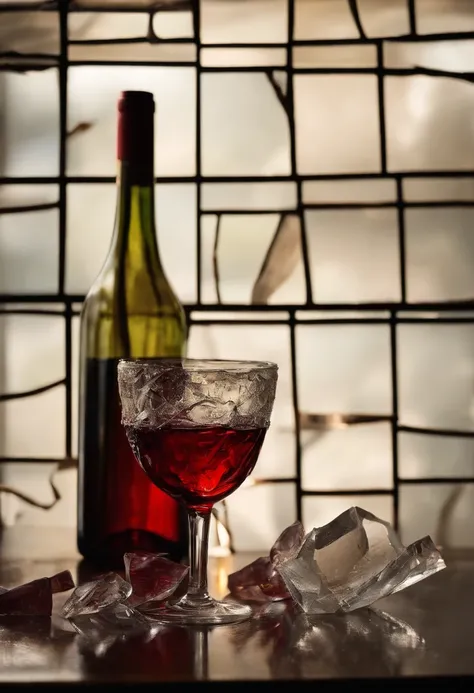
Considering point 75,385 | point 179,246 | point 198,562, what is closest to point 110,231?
point 179,246

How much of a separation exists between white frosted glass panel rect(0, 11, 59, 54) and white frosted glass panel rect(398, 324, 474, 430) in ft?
2.00

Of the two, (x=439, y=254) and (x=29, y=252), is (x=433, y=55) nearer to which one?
(x=439, y=254)

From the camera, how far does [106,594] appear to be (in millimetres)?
665

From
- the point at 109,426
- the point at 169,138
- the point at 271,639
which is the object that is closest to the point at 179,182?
the point at 169,138

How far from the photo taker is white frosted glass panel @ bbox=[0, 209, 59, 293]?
3.99 feet

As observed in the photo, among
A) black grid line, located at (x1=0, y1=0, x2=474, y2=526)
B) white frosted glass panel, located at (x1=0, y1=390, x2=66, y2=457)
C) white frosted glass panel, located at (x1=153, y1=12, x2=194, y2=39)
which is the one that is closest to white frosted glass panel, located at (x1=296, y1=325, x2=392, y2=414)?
black grid line, located at (x1=0, y1=0, x2=474, y2=526)

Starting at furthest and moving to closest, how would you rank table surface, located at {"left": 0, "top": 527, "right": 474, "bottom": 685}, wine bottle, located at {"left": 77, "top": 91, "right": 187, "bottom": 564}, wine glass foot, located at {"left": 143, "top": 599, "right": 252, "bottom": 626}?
wine bottle, located at {"left": 77, "top": 91, "right": 187, "bottom": 564}, wine glass foot, located at {"left": 143, "top": 599, "right": 252, "bottom": 626}, table surface, located at {"left": 0, "top": 527, "right": 474, "bottom": 685}

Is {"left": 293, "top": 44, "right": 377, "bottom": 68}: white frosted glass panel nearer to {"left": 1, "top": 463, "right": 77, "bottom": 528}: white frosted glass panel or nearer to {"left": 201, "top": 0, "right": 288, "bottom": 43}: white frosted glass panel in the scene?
{"left": 201, "top": 0, "right": 288, "bottom": 43}: white frosted glass panel

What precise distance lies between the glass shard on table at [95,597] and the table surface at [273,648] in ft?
0.05

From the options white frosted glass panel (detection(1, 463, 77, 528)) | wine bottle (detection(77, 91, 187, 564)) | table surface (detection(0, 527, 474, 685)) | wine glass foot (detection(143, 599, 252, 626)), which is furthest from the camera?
white frosted glass panel (detection(1, 463, 77, 528))

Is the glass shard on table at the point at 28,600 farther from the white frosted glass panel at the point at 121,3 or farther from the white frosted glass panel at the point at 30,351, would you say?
the white frosted glass panel at the point at 121,3

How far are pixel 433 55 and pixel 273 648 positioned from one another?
3.03 feet

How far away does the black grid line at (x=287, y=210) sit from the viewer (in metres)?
1.21

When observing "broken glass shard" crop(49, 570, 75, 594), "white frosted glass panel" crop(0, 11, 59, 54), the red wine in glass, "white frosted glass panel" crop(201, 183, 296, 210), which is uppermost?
"white frosted glass panel" crop(0, 11, 59, 54)
